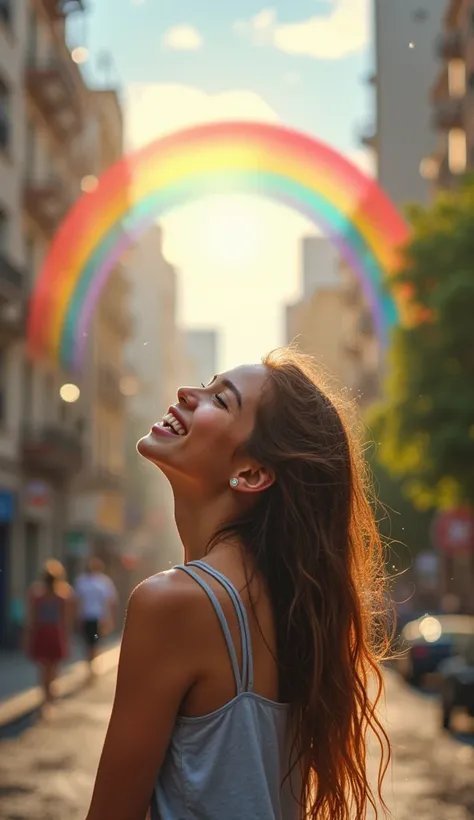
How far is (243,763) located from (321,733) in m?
0.27

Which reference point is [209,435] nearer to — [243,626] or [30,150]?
[243,626]

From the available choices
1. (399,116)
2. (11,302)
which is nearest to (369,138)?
(399,116)

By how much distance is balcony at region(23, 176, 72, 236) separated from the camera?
36.4 meters

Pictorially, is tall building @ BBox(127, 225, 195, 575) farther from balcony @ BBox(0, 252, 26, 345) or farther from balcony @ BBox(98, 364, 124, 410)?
balcony @ BBox(0, 252, 26, 345)

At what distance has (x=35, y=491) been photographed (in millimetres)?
33125

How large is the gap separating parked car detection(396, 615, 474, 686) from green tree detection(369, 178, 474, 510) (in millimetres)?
3152

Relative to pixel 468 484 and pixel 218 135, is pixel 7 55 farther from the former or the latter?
pixel 468 484

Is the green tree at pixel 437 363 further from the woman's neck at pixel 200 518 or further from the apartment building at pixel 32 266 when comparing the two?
the woman's neck at pixel 200 518

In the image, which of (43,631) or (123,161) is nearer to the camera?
(43,631)

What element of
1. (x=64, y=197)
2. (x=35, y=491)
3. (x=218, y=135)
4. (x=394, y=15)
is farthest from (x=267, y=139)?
(x=394, y=15)

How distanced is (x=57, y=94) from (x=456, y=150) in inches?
832

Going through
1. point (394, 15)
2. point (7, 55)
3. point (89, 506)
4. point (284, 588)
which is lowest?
point (89, 506)

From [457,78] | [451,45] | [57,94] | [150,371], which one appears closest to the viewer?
[57,94]

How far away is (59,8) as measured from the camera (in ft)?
129
